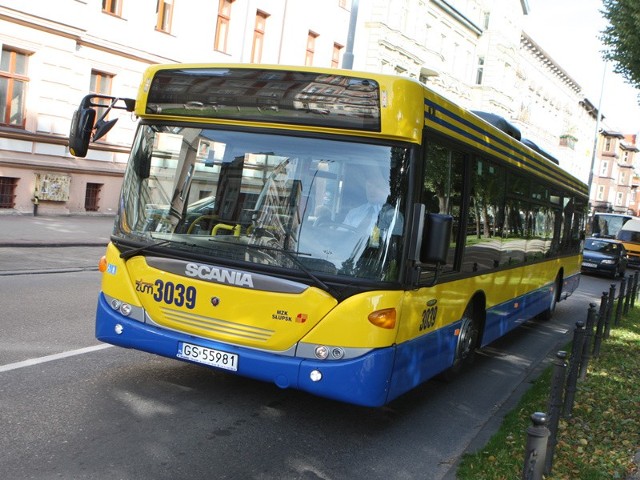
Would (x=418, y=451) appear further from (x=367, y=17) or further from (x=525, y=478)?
(x=367, y=17)

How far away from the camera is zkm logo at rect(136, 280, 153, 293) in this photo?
5.78 m

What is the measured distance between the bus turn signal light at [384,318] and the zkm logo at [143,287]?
5.76 feet

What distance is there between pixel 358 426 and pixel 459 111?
2.81m

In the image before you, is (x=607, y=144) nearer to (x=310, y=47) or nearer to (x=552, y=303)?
(x=310, y=47)

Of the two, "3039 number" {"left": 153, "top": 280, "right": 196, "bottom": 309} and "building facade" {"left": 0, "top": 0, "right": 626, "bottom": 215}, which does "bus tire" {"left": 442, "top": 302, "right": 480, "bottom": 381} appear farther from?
"building facade" {"left": 0, "top": 0, "right": 626, "bottom": 215}

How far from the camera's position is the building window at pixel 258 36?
1133 inches

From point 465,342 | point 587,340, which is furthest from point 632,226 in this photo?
point 465,342

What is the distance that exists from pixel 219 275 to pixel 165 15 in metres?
20.9

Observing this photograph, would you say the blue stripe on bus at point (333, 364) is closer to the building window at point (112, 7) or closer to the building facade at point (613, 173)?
the building window at point (112, 7)

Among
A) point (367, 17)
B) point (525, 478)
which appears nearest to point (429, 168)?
point (525, 478)

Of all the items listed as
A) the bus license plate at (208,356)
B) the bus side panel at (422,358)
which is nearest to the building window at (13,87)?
the bus license plate at (208,356)

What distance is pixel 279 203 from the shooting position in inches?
215

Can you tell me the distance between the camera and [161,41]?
24312 millimetres

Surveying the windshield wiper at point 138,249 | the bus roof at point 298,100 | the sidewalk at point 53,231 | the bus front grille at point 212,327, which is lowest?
the sidewalk at point 53,231
